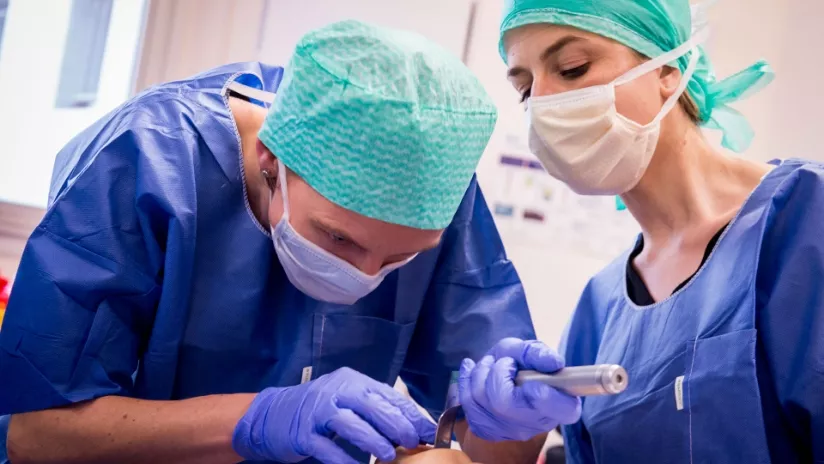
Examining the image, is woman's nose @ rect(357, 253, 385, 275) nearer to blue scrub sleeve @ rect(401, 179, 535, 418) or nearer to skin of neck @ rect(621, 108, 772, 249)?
blue scrub sleeve @ rect(401, 179, 535, 418)

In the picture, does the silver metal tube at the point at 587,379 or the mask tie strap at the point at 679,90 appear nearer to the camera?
the silver metal tube at the point at 587,379

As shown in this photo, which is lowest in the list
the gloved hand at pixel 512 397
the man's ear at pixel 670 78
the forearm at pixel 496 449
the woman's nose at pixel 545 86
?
the forearm at pixel 496 449

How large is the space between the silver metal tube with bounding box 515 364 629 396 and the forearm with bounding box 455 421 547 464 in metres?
0.35

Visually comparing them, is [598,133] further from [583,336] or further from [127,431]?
[127,431]

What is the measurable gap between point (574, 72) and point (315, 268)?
56 cm

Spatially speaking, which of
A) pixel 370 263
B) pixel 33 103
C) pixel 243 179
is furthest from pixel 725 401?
pixel 33 103

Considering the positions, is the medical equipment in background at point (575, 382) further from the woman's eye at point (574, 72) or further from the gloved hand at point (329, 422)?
the woman's eye at point (574, 72)

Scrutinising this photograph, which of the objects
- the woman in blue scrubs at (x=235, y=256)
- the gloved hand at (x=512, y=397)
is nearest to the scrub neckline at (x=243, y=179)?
the woman in blue scrubs at (x=235, y=256)

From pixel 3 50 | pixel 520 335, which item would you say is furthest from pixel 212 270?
pixel 3 50

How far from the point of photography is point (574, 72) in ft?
4.22

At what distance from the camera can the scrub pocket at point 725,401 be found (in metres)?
1.01

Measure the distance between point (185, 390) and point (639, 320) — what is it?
74cm

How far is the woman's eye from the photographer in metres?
1.28

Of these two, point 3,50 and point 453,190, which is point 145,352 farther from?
point 3,50
